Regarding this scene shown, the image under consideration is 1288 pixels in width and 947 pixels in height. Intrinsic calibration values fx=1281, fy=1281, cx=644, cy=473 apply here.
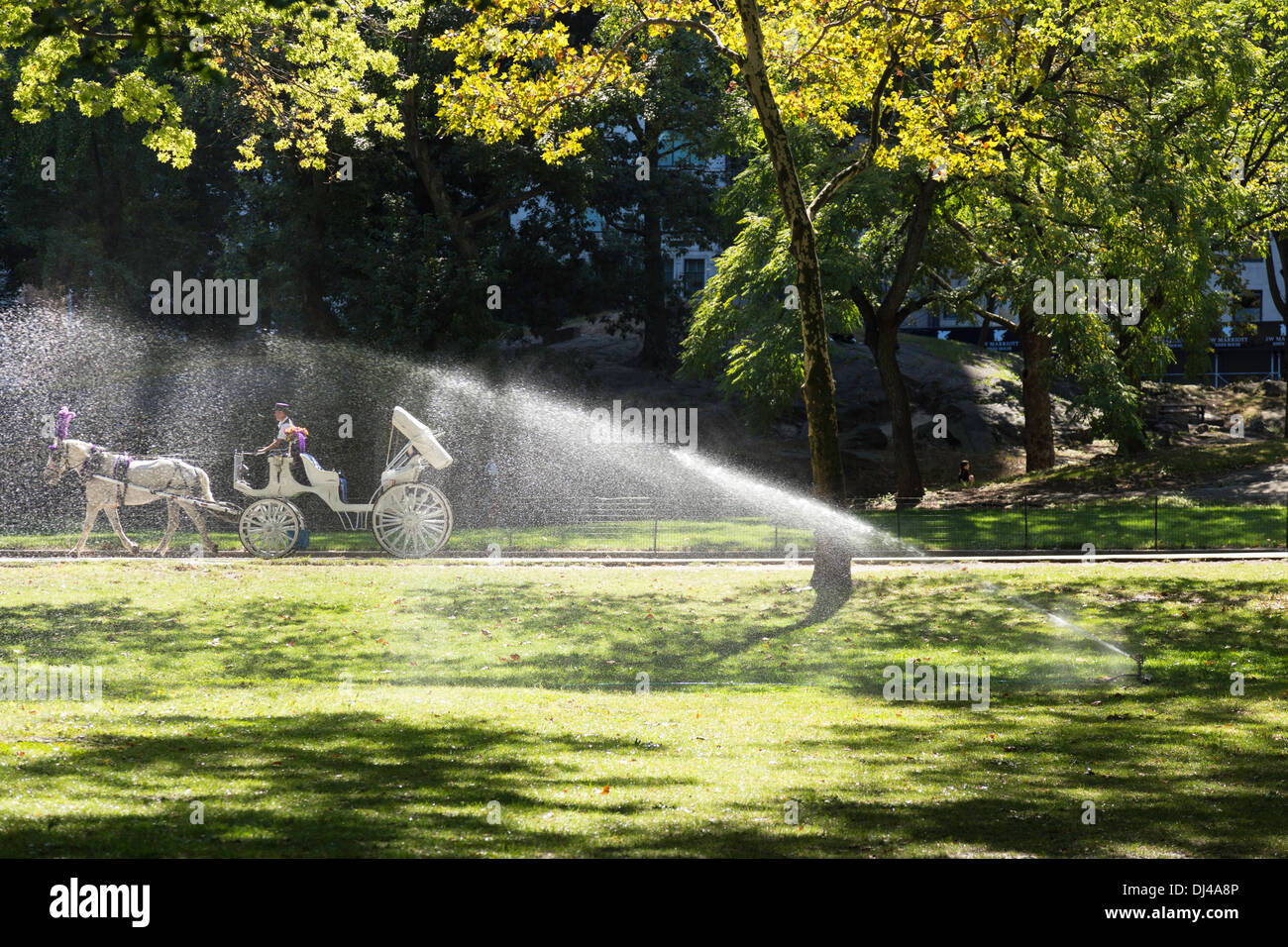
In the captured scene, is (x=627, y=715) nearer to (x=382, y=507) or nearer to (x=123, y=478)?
(x=382, y=507)

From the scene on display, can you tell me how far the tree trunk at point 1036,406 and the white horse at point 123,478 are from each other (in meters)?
22.7

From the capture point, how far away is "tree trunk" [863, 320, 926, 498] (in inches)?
1299

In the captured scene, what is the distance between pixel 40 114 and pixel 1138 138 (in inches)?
931

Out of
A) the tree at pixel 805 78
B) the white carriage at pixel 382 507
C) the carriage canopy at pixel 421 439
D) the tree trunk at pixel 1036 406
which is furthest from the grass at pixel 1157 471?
the carriage canopy at pixel 421 439

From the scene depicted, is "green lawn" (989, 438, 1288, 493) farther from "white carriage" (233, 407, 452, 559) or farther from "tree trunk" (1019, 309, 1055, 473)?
"white carriage" (233, 407, 452, 559)

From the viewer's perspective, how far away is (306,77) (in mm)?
21906

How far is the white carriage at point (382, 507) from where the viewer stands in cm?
2172

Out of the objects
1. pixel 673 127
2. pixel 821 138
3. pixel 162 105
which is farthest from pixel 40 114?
pixel 673 127

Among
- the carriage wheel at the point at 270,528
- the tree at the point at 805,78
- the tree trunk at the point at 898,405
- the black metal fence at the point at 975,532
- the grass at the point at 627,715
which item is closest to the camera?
the grass at the point at 627,715

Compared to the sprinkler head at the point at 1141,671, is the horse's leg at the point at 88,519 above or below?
above

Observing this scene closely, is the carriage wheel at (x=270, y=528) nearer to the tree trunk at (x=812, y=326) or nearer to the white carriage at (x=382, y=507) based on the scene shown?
the white carriage at (x=382, y=507)

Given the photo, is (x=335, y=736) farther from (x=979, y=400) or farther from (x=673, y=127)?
(x=979, y=400)

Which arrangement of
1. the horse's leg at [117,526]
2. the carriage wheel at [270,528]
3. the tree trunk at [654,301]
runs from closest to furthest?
the horse's leg at [117,526] < the carriage wheel at [270,528] < the tree trunk at [654,301]

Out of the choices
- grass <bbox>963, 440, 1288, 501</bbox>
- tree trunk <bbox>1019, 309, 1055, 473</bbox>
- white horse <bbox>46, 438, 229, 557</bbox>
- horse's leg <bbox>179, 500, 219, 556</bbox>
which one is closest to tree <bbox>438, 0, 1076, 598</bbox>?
white horse <bbox>46, 438, 229, 557</bbox>
